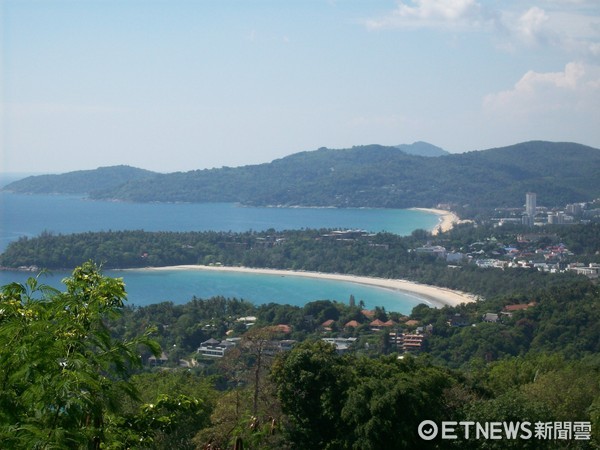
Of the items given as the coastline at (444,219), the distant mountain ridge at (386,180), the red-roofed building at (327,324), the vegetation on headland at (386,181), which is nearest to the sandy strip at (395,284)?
the red-roofed building at (327,324)

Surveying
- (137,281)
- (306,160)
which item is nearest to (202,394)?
(137,281)

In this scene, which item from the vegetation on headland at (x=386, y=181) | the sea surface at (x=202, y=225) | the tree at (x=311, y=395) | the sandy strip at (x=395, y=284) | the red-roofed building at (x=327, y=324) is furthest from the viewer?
the vegetation on headland at (x=386, y=181)

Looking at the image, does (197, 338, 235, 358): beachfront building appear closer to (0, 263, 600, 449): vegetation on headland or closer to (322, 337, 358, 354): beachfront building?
(0, 263, 600, 449): vegetation on headland

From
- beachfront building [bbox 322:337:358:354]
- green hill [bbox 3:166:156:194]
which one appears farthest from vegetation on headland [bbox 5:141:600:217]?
beachfront building [bbox 322:337:358:354]

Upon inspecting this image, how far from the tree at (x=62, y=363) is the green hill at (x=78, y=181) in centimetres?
9549

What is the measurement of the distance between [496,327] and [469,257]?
21158 millimetres

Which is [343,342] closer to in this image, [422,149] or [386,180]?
[386,180]

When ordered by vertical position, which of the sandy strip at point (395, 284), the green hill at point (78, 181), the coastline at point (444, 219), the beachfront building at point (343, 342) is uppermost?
the green hill at point (78, 181)

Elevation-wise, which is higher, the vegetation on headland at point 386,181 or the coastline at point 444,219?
the vegetation on headland at point 386,181

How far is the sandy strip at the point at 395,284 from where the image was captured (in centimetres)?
3064

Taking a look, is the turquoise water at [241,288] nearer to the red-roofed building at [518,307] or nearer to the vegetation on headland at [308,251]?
the vegetation on headland at [308,251]

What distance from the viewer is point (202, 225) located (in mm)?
64062

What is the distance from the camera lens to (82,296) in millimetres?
3154

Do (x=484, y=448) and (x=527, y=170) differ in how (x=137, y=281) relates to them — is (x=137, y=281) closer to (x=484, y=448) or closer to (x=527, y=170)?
(x=484, y=448)
